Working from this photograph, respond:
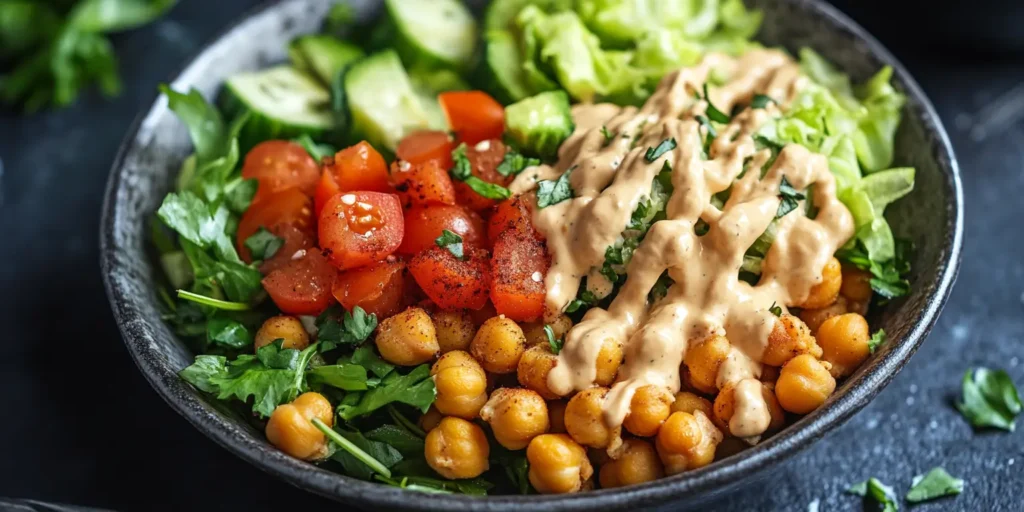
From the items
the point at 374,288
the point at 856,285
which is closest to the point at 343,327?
the point at 374,288

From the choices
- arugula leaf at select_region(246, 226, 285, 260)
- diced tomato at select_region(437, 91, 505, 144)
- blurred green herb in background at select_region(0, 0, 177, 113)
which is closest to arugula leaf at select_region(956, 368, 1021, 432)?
diced tomato at select_region(437, 91, 505, 144)

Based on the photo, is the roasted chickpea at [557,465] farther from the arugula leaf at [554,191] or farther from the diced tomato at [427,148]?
the diced tomato at [427,148]

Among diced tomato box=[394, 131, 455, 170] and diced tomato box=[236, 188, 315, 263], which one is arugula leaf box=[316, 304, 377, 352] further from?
diced tomato box=[394, 131, 455, 170]

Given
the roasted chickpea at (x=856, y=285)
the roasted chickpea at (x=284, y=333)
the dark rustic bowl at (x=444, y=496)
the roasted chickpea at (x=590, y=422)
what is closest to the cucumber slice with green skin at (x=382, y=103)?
the dark rustic bowl at (x=444, y=496)

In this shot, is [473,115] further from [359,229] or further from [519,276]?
[519,276]

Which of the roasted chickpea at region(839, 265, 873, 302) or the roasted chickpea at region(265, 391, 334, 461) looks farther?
the roasted chickpea at region(839, 265, 873, 302)

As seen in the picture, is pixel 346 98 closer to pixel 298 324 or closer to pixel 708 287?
pixel 298 324

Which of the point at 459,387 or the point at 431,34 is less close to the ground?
the point at 431,34
